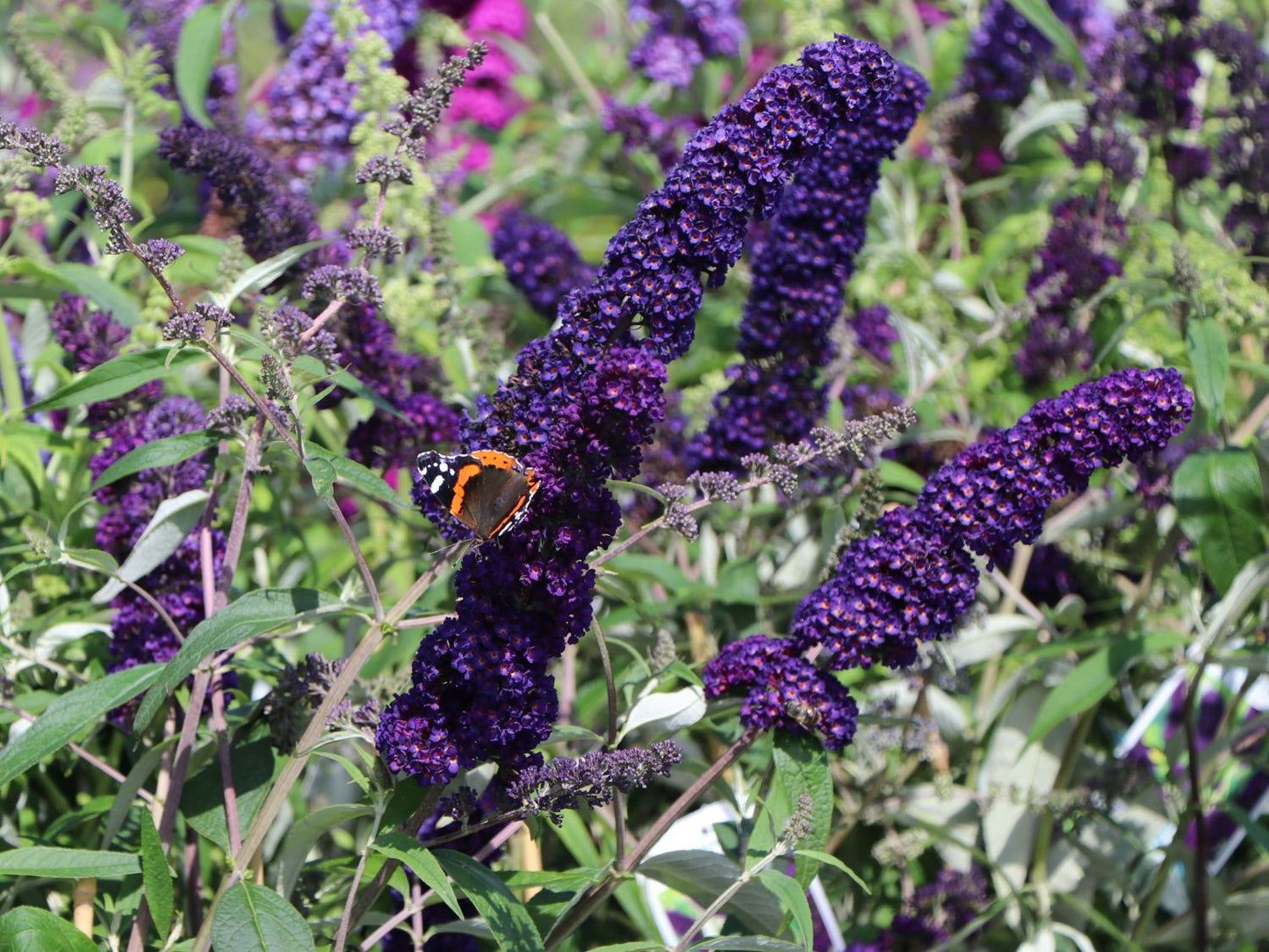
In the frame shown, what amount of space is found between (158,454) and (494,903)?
818 mm

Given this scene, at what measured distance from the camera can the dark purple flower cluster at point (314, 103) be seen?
376cm

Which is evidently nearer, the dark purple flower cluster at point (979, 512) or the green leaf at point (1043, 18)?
the dark purple flower cluster at point (979, 512)

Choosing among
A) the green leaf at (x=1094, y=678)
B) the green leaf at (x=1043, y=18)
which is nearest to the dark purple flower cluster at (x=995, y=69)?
the green leaf at (x=1043, y=18)

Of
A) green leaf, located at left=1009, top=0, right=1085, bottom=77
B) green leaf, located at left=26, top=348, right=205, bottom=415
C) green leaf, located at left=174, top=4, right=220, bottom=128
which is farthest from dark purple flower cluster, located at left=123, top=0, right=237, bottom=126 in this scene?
green leaf, located at left=1009, top=0, right=1085, bottom=77

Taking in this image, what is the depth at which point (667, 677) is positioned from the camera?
2123 millimetres

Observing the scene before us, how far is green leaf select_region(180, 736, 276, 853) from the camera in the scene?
79.7 inches

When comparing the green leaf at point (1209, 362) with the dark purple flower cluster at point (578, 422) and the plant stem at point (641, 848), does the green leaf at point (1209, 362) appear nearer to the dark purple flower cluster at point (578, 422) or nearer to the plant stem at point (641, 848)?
the dark purple flower cluster at point (578, 422)

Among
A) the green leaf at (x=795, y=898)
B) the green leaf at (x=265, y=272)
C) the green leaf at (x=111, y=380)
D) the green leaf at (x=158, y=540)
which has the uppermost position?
the green leaf at (x=265, y=272)

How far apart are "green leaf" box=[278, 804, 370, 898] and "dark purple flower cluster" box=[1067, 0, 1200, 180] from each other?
2583mm

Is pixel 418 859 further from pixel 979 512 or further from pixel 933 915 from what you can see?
pixel 933 915

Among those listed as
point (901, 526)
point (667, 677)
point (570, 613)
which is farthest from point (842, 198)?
point (570, 613)

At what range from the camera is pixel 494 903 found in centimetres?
177

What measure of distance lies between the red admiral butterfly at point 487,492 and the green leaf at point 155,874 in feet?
2.10

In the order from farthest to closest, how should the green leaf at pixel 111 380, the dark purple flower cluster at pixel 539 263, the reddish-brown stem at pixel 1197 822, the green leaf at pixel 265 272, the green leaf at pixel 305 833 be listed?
the dark purple flower cluster at pixel 539 263 < the reddish-brown stem at pixel 1197 822 < the green leaf at pixel 265 272 < the green leaf at pixel 111 380 < the green leaf at pixel 305 833
